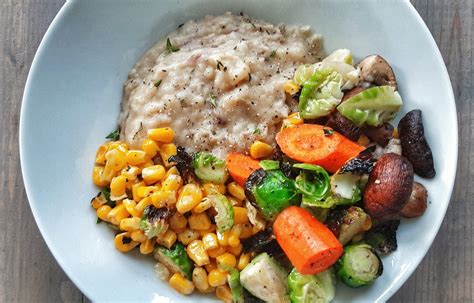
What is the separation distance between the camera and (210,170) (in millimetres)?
3631

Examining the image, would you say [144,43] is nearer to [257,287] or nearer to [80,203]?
[80,203]

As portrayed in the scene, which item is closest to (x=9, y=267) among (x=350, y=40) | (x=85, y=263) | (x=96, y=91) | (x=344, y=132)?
(x=85, y=263)

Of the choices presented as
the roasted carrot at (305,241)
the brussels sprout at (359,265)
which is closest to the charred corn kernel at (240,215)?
the roasted carrot at (305,241)

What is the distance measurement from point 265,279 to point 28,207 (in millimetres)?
1753

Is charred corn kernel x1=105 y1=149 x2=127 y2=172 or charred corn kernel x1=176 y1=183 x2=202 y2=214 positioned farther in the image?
charred corn kernel x1=105 y1=149 x2=127 y2=172

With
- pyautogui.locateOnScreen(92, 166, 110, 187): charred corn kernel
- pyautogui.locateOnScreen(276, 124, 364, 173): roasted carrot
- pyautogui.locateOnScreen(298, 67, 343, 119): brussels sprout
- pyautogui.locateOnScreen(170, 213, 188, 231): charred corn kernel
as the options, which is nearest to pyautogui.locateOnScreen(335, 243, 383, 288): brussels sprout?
pyautogui.locateOnScreen(276, 124, 364, 173): roasted carrot

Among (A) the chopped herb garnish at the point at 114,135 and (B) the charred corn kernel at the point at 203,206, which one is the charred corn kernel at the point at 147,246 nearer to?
(B) the charred corn kernel at the point at 203,206

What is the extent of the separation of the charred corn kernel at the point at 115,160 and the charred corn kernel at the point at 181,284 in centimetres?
73

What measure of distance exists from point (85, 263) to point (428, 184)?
6.83 feet

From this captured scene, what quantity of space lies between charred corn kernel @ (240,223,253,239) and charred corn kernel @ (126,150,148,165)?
28.2 inches

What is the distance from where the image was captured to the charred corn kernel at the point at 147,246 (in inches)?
143

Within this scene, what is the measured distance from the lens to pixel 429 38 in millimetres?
3682

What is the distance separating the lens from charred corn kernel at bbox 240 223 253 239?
358 cm

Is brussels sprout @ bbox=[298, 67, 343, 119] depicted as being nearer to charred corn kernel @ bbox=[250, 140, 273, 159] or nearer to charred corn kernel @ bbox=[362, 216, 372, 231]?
charred corn kernel @ bbox=[250, 140, 273, 159]
